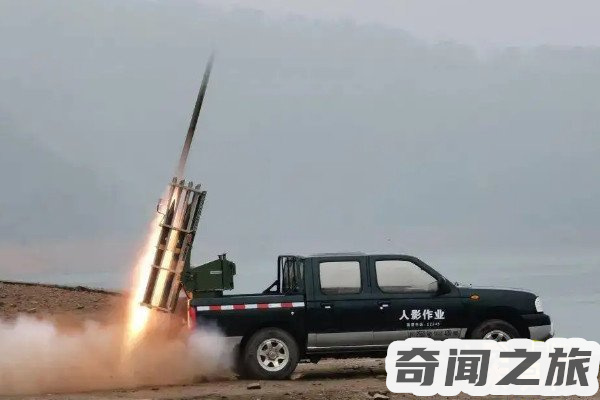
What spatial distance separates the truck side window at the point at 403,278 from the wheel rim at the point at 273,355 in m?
1.97

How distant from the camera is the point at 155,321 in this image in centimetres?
1683

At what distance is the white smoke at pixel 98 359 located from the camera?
52.9 ft

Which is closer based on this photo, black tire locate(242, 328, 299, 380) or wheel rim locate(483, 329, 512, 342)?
black tire locate(242, 328, 299, 380)

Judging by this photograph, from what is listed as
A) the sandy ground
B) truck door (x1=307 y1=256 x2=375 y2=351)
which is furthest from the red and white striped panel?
the sandy ground

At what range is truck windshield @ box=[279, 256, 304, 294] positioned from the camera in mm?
16500

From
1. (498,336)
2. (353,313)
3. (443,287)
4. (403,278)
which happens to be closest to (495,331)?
(498,336)

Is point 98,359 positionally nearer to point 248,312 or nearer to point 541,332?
point 248,312

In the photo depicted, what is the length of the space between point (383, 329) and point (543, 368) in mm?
3399

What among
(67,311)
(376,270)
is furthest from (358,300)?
(67,311)

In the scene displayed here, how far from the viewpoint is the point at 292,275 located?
1695cm

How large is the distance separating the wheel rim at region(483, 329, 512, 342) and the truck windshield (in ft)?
10.8

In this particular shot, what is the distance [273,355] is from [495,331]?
3.82 metres

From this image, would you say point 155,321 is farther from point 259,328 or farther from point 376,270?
point 376,270

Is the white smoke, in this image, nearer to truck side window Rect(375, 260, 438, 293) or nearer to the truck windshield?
the truck windshield
